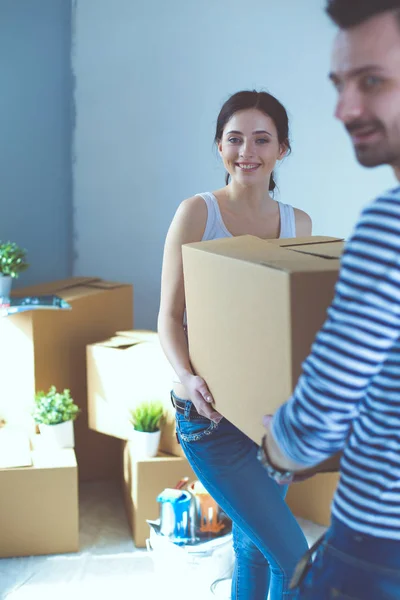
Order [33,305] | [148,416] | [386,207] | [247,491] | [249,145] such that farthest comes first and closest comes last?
[33,305] < [148,416] < [249,145] < [247,491] < [386,207]

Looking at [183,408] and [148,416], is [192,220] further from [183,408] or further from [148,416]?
[148,416]

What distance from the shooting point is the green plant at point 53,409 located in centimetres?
232

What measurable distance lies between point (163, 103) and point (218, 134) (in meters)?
1.33

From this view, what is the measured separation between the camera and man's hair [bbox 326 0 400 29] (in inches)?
28.0

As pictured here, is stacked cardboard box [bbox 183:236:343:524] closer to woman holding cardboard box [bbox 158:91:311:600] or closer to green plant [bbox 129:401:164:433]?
woman holding cardboard box [bbox 158:91:311:600]

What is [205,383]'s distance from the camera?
1.20 metres

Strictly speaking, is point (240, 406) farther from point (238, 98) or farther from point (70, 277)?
point (70, 277)

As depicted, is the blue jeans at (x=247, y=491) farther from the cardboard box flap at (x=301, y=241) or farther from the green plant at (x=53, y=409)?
the green plant at (x=53, y=409)

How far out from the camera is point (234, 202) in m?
1.44

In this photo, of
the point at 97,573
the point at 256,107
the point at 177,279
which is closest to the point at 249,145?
the point at 256,107

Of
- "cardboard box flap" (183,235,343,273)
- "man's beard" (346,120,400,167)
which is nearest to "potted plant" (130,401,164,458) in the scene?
"cardboard box flap" (183,235,343,273)

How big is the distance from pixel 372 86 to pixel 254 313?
31 cm

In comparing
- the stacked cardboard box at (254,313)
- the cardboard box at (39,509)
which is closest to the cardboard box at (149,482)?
the cardboard box at (39,509)

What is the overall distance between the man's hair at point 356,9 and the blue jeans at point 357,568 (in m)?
0.50
